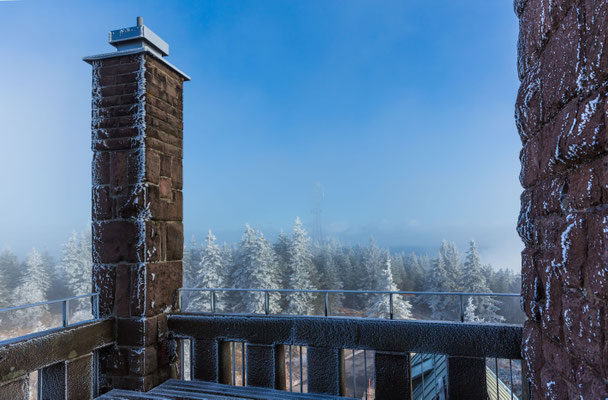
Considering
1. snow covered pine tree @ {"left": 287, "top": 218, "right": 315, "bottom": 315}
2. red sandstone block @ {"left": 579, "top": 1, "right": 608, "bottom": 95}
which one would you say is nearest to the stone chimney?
red sandstone block @ {"left": 579, "top": 1, "right": 608, "bottom": 95}

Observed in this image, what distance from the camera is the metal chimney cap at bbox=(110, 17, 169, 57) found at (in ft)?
8.46

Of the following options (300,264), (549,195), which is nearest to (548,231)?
(549,195)

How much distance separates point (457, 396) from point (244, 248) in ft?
60.9

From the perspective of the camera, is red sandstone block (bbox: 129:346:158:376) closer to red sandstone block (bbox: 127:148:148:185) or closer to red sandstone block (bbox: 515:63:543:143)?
red sandstone block (bbox: 127:148:148:185)

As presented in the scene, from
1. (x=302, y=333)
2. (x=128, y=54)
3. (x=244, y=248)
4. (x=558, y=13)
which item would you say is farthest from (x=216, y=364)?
(x=244, y=248)

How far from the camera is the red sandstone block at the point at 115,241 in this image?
8.25ft

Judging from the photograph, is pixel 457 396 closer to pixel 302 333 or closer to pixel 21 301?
pixel 302 333

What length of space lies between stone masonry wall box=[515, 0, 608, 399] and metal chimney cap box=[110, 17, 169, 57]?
232cm

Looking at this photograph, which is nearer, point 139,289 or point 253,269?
point 139,289

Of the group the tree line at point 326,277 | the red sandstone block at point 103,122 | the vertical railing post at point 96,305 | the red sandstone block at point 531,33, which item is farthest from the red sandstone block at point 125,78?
the tree line at point 326,277

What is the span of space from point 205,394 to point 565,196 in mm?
2334

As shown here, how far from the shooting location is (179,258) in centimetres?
288

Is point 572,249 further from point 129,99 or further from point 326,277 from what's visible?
point 326,277

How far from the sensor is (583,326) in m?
0.87
